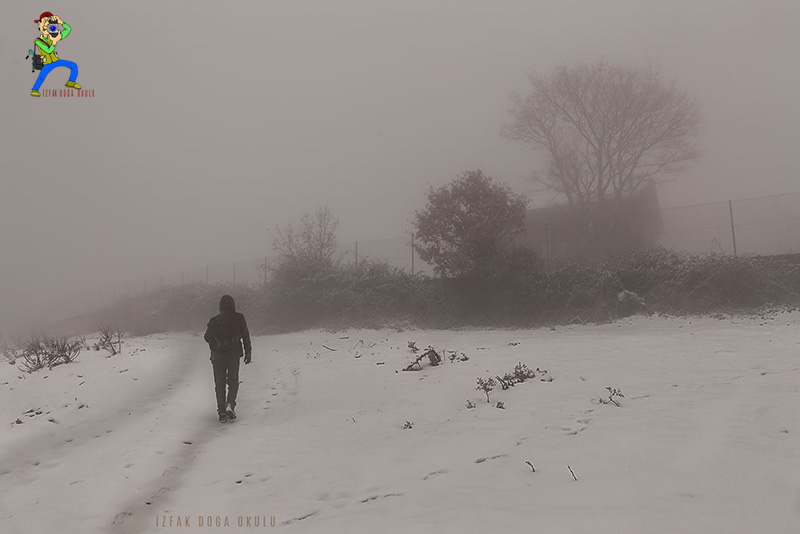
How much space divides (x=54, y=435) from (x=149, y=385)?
292cm

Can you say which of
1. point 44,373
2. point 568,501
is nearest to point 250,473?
point 568,501

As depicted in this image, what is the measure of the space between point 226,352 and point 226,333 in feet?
1.01

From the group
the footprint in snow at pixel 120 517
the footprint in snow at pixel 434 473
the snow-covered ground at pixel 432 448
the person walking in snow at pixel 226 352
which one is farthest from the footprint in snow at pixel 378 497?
the person walking in snow at pixel 226 352

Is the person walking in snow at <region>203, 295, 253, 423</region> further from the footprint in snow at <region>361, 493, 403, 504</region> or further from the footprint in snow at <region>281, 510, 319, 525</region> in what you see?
the footprint in snow at <region>361, 493, 403, 504</region>

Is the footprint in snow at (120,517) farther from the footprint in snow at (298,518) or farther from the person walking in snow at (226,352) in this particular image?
the person walking in snow at (226,352)

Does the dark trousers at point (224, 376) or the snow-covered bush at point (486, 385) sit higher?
the dark trousers at point (224, 376)

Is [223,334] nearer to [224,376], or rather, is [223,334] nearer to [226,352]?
[226,352]

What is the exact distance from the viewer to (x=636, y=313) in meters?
14.5

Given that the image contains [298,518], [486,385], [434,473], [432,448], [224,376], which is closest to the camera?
[298,518]

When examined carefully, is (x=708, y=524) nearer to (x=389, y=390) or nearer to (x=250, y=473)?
(x=250, y=473)

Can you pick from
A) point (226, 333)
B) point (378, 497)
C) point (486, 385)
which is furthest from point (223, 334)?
point (378, 497)

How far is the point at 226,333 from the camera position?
24.1 ft

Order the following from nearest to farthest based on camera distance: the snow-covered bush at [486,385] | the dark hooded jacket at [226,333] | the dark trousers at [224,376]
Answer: the snow-covered bush at [486,385] → the dark trousers at [224,376] → the dark hooded jacket at [226,333]

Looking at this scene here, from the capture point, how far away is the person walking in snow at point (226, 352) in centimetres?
721
